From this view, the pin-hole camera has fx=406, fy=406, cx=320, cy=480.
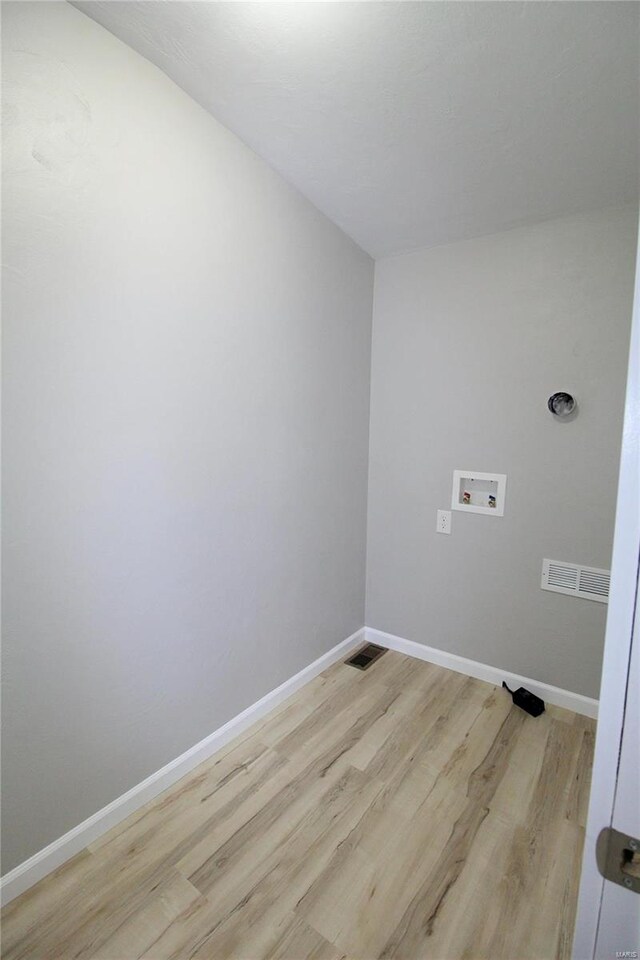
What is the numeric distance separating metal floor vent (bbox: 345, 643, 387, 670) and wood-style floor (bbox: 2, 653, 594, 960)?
47cm

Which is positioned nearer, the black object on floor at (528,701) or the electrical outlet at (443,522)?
the black object on floor at (528,701)

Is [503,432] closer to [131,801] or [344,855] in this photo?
[344,855]

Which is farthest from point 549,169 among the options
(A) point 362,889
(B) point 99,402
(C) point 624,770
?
(A) point 362,889

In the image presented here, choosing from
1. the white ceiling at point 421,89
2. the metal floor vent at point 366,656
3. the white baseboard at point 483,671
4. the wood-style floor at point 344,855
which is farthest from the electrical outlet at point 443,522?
the white ceiling at point 421,89

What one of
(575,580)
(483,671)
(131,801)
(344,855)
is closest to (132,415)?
(131,801)

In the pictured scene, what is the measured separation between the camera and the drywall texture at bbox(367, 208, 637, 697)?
190 cm

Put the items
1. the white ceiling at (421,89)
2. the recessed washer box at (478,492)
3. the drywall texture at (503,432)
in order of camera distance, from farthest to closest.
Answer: the recessed washer box at (478,492), the drywall texture at (503,432), the white ceiling at (421,89)

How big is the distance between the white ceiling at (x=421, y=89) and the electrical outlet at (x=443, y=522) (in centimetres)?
155

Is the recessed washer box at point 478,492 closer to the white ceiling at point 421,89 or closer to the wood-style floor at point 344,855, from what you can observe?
the wood-style floor at point 344,855

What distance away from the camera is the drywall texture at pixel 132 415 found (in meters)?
1.09

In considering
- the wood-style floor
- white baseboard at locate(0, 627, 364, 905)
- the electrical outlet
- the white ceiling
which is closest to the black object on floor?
the wood-style floor

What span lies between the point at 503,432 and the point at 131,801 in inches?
89.2

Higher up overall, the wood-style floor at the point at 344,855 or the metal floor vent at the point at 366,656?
the metal floor vent at the point at 366,656

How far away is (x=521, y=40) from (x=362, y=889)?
249cm
